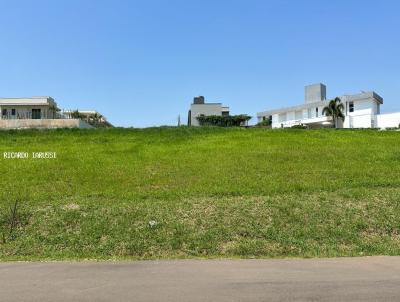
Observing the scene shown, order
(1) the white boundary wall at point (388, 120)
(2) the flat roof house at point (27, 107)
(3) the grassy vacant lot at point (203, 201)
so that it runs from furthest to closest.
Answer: (1) the white boundary wall at point (388, 120) → (2) the flat roof house at point (27, 107) → (3) the grassy vacant lot at point (203, 201)

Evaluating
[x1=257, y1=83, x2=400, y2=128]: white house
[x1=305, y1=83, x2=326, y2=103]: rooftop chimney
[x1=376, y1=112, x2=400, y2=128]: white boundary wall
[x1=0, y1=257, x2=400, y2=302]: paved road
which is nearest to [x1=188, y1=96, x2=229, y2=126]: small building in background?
[x1=257, y1=83, x2=400, y2=128]: white house

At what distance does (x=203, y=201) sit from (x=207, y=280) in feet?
14.5

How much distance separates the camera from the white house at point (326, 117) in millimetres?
62562

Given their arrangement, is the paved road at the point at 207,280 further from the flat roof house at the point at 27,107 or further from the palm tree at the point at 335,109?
the palm tree at the point at 335,109

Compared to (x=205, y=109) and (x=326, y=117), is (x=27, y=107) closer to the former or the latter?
(x=205, y=109)

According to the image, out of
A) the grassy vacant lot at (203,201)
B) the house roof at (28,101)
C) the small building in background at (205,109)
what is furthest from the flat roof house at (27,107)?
the grassy vacant lot at (203,201)

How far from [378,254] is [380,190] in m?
3.84

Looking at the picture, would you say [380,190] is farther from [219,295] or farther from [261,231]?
[219,295]

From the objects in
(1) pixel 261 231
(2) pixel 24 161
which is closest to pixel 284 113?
(2) pixel 24 161

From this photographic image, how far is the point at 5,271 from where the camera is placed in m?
7.08

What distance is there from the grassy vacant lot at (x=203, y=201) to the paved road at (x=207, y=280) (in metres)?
0.82

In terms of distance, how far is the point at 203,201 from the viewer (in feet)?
35.6

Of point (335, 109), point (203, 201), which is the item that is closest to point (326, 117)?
point (335, 109)

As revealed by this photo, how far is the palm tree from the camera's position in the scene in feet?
212
